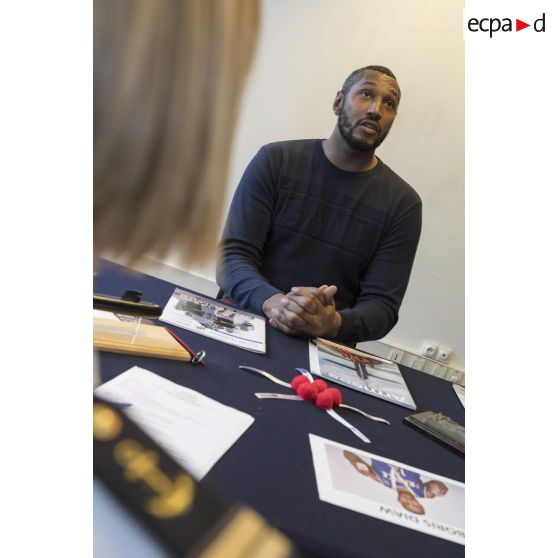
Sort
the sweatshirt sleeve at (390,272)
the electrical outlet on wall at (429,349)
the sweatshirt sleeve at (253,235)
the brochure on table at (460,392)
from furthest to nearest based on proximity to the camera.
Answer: the electrical outlet on wall at (429,349), the sweatshirt sleeve at (390,272), the sweatshirt sleeve at (253,235), the brochure on table at (460,392)

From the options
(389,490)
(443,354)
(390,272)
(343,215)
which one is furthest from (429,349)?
(389,490)

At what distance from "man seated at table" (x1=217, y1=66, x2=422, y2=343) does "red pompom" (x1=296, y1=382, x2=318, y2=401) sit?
47 cm

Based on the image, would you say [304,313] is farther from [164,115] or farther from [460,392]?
[164,115]

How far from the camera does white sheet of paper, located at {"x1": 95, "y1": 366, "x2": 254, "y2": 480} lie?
0.35 meters

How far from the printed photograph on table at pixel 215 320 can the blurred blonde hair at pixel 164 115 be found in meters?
0.43

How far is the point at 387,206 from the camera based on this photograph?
1.17 meters

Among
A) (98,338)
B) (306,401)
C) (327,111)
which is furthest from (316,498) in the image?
(327,111)

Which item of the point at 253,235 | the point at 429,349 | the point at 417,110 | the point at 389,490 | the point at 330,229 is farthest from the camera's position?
the point at 429,349

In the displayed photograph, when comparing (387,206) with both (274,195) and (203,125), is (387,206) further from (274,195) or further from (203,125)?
(203,125)

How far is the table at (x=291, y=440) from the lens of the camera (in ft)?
1.06

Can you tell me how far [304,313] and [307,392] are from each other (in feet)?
0.82

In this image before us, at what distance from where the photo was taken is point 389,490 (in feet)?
1.29

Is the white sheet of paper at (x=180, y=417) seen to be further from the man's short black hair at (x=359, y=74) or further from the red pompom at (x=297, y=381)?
the man's short black hair at (x=359, y=74)
